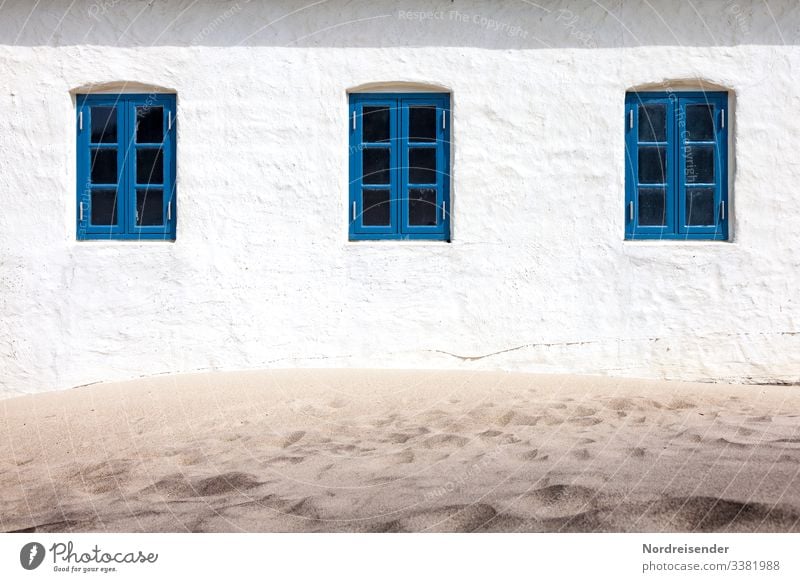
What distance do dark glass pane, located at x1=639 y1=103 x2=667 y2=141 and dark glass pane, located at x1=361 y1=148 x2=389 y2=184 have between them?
7.28 feet

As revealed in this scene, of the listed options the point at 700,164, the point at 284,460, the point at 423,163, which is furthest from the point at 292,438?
the point at 700,164

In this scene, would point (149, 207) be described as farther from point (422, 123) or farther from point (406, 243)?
point (422, 123)

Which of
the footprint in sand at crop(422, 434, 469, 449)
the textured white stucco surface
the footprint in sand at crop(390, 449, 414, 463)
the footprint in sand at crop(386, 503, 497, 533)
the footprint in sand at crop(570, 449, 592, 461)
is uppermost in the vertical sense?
the textured white stucco surface

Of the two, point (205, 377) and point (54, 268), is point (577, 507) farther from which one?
point (54, 268)

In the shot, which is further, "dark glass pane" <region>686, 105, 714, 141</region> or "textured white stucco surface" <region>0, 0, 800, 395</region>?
"dark glass pane" <region>686, 105, 714, 141</region>

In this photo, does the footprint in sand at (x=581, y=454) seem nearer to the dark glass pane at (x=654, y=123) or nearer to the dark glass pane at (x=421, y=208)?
the dark glass pane at (x=421, y=208)

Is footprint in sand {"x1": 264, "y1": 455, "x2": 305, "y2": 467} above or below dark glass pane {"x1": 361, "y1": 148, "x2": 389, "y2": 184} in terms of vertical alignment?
below

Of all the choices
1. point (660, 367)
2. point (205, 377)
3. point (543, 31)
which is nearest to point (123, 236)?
point (205, 377)

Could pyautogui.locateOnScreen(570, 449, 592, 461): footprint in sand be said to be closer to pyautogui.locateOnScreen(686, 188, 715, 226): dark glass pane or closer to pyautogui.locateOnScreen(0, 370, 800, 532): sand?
pyautogui.locateOnScreen(0, 370, 800, 532): sand

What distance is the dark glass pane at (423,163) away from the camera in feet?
23.2

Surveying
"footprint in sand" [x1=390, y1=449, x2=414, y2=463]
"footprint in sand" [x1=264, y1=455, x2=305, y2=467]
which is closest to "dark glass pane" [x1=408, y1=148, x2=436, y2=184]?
"footprint in sand" [x1=390, y1=449, x2=414, y2=463]

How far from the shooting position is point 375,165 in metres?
7.08

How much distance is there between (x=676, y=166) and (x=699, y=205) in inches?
15.6

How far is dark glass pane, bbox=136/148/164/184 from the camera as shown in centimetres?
709
